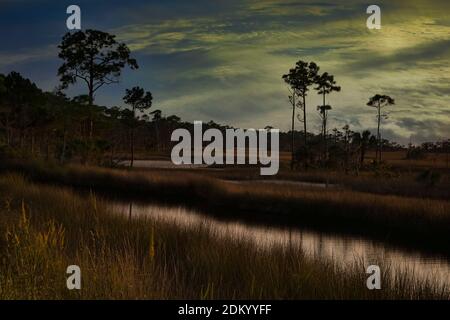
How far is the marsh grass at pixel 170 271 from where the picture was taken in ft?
19.0

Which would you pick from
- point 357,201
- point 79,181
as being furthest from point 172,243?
point 79,181

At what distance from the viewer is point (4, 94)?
50344 mm

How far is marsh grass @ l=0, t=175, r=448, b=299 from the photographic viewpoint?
5785 millimetres

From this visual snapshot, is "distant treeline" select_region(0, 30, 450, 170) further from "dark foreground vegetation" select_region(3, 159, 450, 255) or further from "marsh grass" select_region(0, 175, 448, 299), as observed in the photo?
"marsh grass" select_region(0, 175, 448, 299)

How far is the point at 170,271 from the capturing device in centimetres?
A: 893

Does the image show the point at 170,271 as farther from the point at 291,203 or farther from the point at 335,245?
the point at 291,203

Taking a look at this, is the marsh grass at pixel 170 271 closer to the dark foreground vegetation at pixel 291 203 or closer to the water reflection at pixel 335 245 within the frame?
the water reflection at pixel 335 245
